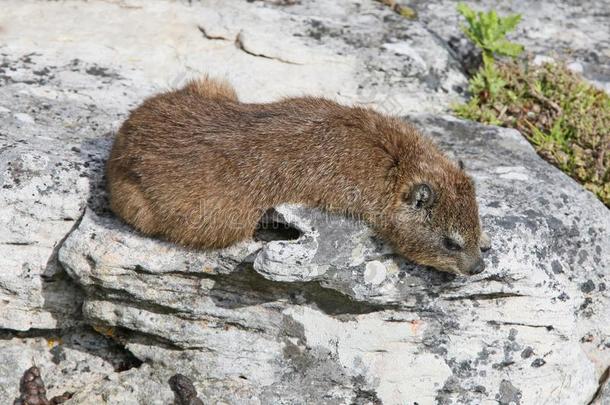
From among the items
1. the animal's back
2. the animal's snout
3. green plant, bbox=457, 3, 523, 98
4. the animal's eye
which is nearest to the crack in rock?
green plant, bbox=457, 3, 523, 98

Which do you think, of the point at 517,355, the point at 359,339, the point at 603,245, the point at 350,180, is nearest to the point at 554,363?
the point at 517,355

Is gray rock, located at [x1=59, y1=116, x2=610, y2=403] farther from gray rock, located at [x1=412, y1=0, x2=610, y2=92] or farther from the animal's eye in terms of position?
gray rock, located at [x1=412, y1=0, x2=610, y2=92]

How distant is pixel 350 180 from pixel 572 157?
3249mm

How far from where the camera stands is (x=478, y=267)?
612 cm

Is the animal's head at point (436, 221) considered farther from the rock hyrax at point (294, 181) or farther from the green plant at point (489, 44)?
the green plant at point (489, 44)

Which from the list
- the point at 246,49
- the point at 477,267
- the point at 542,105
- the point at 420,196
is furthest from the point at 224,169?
the point at 542,105

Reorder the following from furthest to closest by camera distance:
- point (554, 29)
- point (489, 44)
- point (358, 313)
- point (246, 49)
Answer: point (554, 29)
point (489, 44)
point (246, 49)
point (358, 313)

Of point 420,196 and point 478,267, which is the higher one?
point 420,196

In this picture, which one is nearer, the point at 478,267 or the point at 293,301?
the point at 478,267

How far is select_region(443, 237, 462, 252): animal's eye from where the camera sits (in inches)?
243

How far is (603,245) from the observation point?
7109 millimetres

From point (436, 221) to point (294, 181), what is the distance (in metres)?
1.16

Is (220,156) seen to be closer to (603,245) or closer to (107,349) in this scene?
(107,349)

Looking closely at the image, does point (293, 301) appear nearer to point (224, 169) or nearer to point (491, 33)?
point (224, 169)
